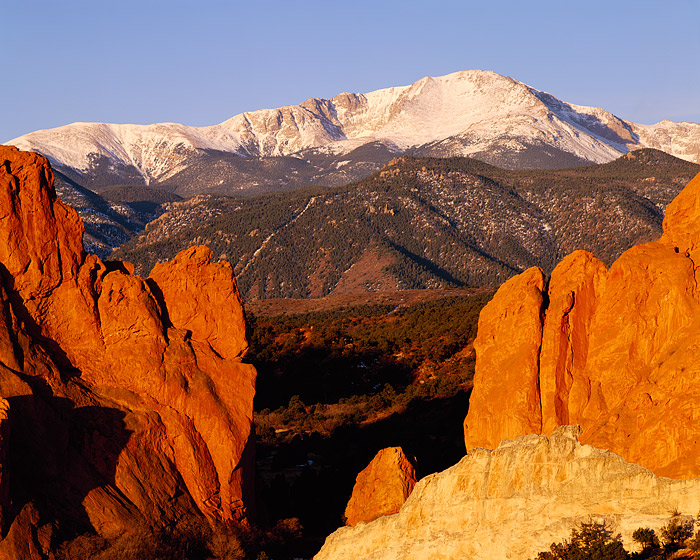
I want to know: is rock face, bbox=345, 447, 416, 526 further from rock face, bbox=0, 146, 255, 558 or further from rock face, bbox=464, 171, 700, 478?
rock face, bbox=0, 146, 255, 558

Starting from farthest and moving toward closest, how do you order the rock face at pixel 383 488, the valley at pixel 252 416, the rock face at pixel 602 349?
the rock face at pixel 383 488
the rock face at pixel 602 349
the valley at pixel 252 416

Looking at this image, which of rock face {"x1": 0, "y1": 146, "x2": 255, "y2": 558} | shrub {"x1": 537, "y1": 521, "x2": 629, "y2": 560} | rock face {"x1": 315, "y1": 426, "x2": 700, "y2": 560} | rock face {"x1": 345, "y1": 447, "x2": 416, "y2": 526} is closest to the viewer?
shrub {"x1": 537, "y1": 521, "x2": 629, "y2": 560}

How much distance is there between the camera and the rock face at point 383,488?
39.8m

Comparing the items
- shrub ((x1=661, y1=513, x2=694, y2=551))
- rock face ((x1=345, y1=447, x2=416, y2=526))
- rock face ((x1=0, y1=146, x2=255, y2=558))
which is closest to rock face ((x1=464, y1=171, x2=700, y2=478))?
shrub ((x1=661, y1=513, x2=694, y2=551))

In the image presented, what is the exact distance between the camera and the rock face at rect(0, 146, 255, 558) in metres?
34.0

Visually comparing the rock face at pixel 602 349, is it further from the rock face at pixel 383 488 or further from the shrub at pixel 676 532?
the rock face at pixel 383 488

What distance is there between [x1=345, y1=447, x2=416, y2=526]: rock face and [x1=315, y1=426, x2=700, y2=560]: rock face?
274 inches

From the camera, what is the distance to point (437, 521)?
31031 mm

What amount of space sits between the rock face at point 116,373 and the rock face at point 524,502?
797 cm

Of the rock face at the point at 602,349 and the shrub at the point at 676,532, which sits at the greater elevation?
the rock face at the point at 602,349

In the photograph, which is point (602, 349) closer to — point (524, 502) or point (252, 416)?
point (524, 502)

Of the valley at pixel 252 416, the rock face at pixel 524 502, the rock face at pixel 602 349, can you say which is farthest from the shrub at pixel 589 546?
the rock face at pixel 602 349

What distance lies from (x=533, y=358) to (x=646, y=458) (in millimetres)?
7513

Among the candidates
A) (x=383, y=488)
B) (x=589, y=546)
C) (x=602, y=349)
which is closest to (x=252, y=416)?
(x=383, y=488)
